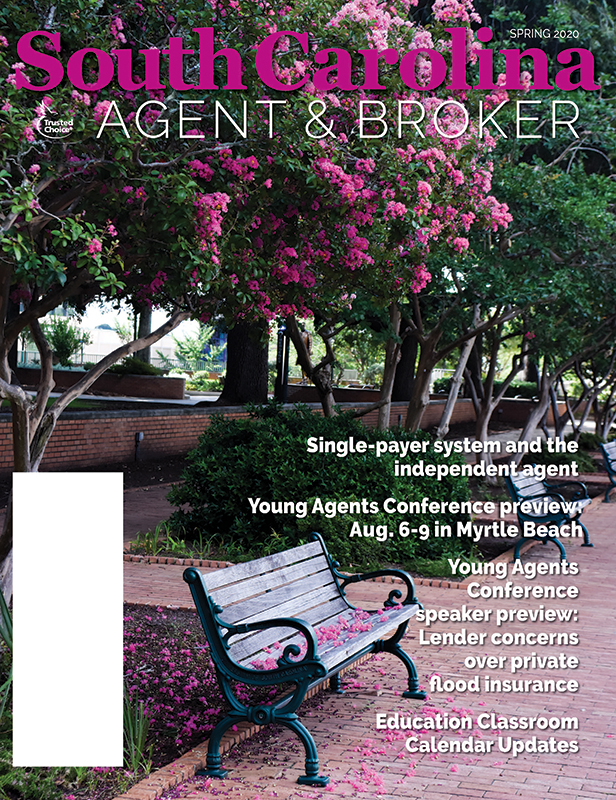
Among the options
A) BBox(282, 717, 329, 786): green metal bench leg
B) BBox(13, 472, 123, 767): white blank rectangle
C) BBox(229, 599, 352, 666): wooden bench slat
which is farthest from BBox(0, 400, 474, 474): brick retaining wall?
BBox(13, 472, 123, 767): white blank rectangle

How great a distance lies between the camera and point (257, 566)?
4.64 metres

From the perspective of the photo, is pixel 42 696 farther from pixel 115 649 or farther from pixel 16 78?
pixel 16 78

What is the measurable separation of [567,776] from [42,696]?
232 centimetres

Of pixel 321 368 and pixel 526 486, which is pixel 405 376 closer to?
pixel 321 368

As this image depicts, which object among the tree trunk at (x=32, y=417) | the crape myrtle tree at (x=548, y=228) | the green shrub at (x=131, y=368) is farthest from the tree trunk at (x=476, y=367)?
the green shrub at (x=131, y=368)

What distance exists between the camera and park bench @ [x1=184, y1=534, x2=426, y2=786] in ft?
12.9

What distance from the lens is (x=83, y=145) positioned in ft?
15.2

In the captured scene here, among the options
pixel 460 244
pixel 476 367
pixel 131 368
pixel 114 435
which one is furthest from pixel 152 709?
pixel 131 368

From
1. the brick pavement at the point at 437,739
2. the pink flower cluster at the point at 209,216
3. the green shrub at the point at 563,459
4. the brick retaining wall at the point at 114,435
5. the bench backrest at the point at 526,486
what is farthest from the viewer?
the green shrub at the point at 563,459

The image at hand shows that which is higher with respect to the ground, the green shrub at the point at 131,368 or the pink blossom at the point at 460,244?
the pink blossom at the point at 460,244

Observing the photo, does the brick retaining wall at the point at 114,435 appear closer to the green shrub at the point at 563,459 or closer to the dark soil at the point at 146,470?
the dark soil at the point at 146,470

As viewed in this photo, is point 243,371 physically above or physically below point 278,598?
above

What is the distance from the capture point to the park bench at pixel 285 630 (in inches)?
154

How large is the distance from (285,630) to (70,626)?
1.79 metres
